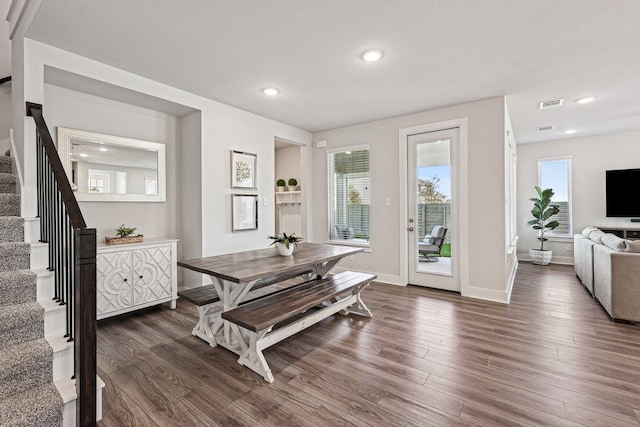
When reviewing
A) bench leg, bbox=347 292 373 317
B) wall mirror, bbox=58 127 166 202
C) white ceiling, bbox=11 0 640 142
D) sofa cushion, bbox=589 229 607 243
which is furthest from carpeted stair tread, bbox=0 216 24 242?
sofa cushion, bbox=589 229 607 243

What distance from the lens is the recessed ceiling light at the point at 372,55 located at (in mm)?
2602

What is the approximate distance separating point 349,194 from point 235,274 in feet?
10.6

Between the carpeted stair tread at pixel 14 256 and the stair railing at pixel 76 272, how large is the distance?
0.14 metres

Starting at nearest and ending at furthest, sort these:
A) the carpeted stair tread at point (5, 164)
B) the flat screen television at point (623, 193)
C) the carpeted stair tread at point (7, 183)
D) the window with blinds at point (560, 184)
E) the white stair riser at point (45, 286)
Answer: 1. the white stair riser at point (45, 286)
2. the carpeted stair tread at point (7, 183)
3. the carpeted stair tread at point (5, 164)
4. the flat screen television at point (623, 193)
5. the window with blinds at point (560, 184)

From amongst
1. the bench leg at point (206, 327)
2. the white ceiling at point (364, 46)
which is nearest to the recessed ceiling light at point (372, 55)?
the white ceiling at point (364, 46)

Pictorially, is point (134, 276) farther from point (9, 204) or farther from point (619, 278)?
point (619, 278)

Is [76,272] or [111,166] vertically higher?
[111,166]

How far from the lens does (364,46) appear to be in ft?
8.27

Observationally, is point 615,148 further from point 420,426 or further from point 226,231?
point 226,231

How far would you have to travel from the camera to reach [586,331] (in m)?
2.76

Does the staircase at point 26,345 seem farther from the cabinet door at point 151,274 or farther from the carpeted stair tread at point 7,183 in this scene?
the cabinet door at point 151,274

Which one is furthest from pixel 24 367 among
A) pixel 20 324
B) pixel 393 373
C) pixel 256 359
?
pixel 393 373

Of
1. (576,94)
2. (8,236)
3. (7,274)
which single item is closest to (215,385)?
(7,274)

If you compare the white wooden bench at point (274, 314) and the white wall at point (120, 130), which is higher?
the white wall at point (120, 130)
